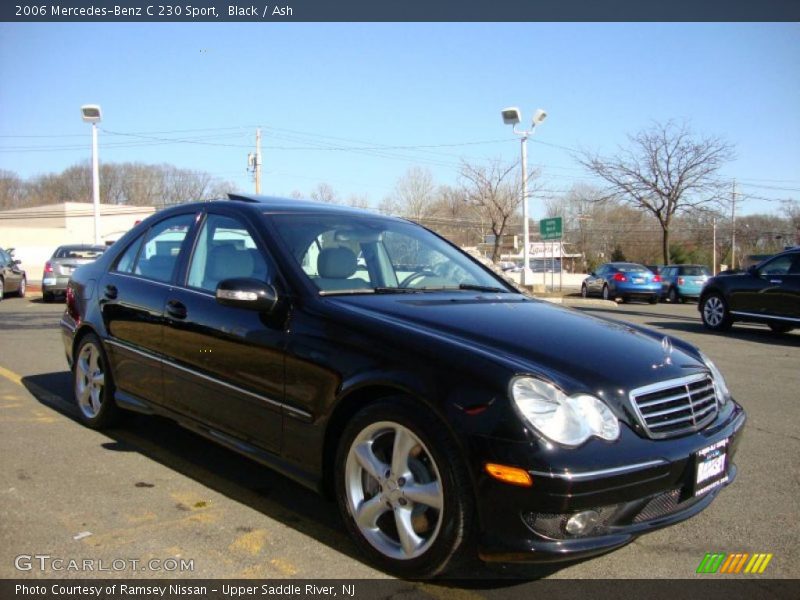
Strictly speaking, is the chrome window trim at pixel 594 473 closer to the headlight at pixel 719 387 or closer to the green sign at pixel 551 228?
the headlight at pixel 719 387

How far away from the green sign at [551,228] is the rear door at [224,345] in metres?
19.9

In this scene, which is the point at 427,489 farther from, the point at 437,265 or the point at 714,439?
the point at 437,265

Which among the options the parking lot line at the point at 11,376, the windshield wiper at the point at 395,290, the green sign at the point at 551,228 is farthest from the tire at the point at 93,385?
the green sign at the point at 551,228

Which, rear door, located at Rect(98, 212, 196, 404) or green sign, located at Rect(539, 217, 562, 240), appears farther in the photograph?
green sign, located at Rect(539, 217, 562, 240)

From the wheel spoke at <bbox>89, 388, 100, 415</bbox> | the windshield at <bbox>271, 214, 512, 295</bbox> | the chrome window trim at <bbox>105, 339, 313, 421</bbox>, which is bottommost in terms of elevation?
the wheel spoke at <bbox>89, 388, 100, 415</bbox>

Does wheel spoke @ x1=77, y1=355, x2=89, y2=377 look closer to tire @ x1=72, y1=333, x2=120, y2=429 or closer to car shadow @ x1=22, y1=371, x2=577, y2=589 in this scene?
tire @ x1=72, y1=333, x2=120, y2=429

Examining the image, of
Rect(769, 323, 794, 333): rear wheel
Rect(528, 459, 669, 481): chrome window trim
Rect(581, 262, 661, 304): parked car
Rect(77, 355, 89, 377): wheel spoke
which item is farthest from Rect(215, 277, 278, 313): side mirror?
Rect(581, 262, 661, 304): parked car

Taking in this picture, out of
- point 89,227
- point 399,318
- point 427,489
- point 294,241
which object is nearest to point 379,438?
point 427,489

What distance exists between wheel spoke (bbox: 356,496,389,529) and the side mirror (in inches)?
41.4

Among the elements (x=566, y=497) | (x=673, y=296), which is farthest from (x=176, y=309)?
(x=673, y=296)

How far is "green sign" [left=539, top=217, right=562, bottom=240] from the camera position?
23078mm

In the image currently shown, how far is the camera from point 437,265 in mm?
4254

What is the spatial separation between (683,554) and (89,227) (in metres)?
69.9

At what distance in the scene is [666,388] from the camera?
9.45 ft
